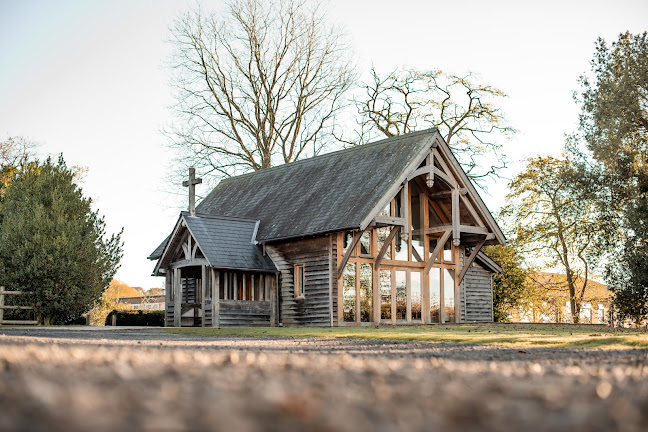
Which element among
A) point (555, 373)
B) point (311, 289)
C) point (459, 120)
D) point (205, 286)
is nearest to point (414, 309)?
point (311, 289)

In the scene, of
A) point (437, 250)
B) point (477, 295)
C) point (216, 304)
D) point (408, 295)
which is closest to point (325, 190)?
point (437, 250)

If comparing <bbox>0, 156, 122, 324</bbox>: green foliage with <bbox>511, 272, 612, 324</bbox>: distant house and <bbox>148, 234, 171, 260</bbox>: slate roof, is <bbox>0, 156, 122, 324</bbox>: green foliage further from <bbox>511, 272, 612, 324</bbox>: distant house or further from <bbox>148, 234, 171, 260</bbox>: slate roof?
<bbox>511, 272, 612, 324</bbox>: distant house

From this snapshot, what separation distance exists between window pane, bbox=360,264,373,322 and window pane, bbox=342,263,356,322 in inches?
15.2

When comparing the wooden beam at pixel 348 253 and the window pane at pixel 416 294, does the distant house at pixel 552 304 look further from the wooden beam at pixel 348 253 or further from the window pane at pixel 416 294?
the wooden beam at pixel 348 253

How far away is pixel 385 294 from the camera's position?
26.7 meters

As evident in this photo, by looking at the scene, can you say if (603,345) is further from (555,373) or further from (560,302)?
(560,302)

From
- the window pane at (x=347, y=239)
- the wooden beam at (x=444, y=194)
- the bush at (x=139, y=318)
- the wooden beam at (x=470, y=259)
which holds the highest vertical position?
the wooden beam at (x=444, y=194)

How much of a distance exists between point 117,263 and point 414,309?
11014 mm

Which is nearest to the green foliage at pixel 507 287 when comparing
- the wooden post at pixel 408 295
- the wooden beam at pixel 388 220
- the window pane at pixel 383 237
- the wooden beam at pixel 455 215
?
the wooden beam at pixel 455 215

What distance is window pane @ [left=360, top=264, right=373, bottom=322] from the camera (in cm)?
2603

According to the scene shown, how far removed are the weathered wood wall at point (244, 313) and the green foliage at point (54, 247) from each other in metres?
5.10

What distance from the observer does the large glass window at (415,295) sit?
2745 cm

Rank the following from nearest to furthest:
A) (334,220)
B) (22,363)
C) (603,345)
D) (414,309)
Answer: (22,363) < (603,345) < (334,220) < (414,309)

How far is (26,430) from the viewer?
7.59ft
